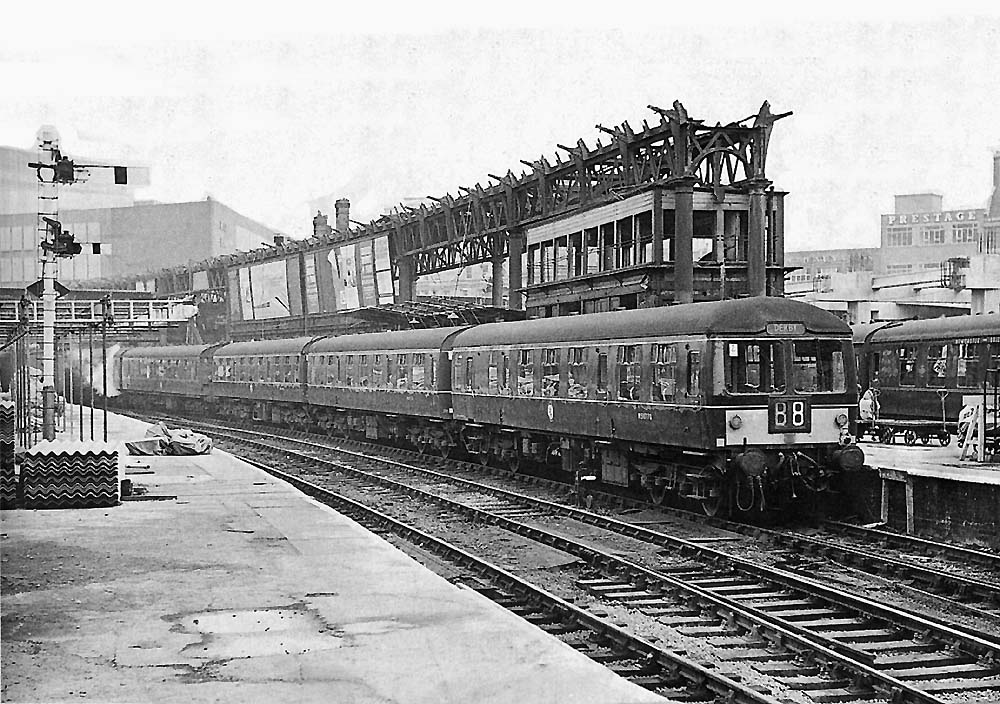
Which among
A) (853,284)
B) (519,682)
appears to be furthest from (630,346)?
(853,284)

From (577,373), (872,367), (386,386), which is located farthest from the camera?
(386,386)

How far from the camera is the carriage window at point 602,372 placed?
64.2 feet

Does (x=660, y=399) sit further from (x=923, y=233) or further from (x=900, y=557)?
(x=923, y=233)

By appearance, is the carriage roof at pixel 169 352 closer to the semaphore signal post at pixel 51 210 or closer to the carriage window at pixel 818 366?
the semaphore signal post at pixel 51 210

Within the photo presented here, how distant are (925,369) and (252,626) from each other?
20890mm

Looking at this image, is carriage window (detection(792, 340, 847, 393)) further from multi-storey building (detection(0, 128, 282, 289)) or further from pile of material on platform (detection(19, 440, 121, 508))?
multi-storey building (detection(0, 128, 282, 289))

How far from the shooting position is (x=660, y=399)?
57.8 feet

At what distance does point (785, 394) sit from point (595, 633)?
698 centimetres

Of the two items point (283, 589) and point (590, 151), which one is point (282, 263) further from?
point (283, 589)

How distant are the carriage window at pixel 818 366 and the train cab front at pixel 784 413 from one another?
14 millimetres

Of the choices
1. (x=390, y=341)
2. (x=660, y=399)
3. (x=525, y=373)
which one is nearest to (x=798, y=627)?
(x=660, y=399)

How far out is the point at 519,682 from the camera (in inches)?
305

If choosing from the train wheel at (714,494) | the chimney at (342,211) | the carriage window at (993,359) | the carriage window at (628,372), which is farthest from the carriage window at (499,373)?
the chimney at (342,211)

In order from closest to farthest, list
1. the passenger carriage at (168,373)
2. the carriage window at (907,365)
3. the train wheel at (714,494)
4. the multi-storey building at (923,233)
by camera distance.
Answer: the train wheel at (714,494), the carriage window at (907,365), the passenger carriage at (168,373), the multi-storey building at (923,233)
